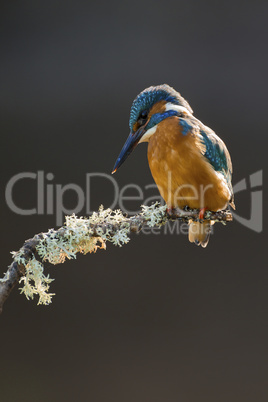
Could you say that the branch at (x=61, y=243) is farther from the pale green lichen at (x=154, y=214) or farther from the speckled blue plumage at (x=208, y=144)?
the speckled blue plumage at (x=208, y=144)

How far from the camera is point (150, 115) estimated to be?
115 centimetres

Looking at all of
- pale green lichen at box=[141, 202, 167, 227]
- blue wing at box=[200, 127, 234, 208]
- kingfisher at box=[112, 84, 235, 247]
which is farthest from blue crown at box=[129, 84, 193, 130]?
pale green lichen at box=[141, 202, 167, 227]

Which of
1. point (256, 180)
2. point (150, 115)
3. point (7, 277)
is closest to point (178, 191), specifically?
point (150, 115)

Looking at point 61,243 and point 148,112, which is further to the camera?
point 148,112

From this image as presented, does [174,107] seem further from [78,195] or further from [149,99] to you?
[78,195]

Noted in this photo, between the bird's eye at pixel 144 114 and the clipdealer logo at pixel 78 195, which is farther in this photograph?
the clipdealer logo at pixel 78 195

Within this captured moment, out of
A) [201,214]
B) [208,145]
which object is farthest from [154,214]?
[208,145]

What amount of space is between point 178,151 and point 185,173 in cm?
6

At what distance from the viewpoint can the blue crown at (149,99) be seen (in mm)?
1127

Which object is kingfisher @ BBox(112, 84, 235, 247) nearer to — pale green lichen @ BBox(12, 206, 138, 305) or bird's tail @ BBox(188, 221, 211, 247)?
bird's tail @ BBox(188, 221, 211, 247)

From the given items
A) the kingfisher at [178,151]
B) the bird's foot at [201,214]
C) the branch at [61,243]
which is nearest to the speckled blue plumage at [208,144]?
the kingfisher at [178,151]

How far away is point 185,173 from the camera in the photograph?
1.11 m

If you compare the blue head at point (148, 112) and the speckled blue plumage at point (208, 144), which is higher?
the blue head at point (148, 112)

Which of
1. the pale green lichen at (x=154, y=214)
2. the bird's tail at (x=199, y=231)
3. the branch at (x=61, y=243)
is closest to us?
the branch at (x=61, y=243)
